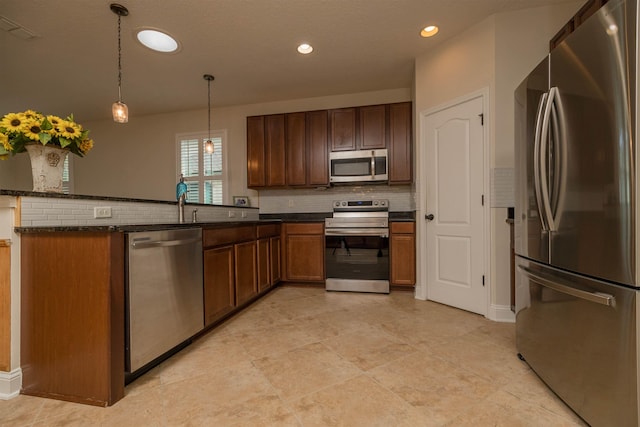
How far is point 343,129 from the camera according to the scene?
378cm

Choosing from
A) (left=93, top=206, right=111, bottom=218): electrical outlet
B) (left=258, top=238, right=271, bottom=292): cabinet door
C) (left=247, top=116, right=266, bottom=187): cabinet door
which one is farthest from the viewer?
(left=247, top=116, right=266, bottom=187): cabinet door

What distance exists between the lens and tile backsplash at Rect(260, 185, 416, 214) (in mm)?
3951

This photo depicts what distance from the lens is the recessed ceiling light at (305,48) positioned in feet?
9.34

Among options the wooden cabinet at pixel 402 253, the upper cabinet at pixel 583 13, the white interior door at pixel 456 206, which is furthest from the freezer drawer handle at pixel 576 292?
the wooden cabinet at pixel 402 253

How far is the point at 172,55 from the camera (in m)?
2.98

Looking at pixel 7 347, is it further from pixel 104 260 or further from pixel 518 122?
pixel 518 122

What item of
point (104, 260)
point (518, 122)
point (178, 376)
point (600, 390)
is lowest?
point (178, 376)

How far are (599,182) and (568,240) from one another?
29 centimetres

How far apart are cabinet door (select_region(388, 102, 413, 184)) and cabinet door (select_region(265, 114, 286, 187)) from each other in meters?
1.48

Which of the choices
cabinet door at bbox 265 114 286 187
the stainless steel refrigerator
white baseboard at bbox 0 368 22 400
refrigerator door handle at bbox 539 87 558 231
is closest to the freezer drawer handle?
the stainless steel refrigerator

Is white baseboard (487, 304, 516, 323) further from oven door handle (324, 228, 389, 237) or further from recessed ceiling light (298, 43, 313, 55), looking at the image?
recessed ceiling light (298, 43, 313, 55)

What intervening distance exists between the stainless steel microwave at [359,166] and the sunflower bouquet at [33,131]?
2.67 m

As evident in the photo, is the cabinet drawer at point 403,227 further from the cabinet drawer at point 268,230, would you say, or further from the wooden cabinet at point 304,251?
the cabinet drawer at point 268,230

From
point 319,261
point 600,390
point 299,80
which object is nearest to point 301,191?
point 319,261
